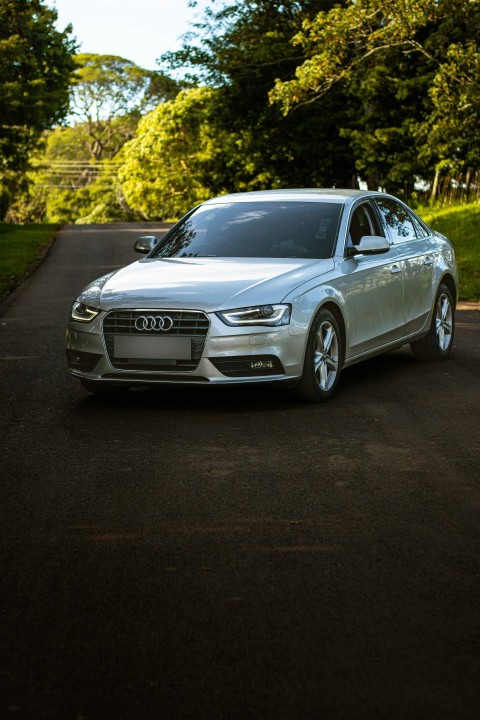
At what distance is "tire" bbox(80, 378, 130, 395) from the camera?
28.4 feet

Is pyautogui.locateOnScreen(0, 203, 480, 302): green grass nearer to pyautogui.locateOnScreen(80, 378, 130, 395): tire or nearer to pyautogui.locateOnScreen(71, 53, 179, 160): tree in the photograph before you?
pyautogui.locateOnScreen(80, 378, 130, 395): tire

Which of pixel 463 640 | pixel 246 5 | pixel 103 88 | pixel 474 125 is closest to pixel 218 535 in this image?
pixel 463 640

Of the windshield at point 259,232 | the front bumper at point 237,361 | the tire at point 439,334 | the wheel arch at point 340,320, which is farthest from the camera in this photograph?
the tire at point 439,334

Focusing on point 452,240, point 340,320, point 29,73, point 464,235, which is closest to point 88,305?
point 340,320

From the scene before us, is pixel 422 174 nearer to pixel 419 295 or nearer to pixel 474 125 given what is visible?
pixel 474 125

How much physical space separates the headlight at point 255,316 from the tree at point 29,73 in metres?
34.5

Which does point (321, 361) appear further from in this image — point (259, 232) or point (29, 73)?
point (29, 73)

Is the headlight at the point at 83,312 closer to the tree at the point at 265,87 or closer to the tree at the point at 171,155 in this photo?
the tree at the point at 265,87

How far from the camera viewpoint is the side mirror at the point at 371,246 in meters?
9.23

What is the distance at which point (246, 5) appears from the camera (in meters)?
39.7

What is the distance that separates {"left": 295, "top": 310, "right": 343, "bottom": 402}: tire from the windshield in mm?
745

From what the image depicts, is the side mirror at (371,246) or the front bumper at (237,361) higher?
the side mirror at (371,246)

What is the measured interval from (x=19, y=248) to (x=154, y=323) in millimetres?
23043

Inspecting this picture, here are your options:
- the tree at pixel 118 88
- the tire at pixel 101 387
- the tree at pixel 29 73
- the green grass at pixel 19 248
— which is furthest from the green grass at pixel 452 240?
the tree at pixel 118 88
